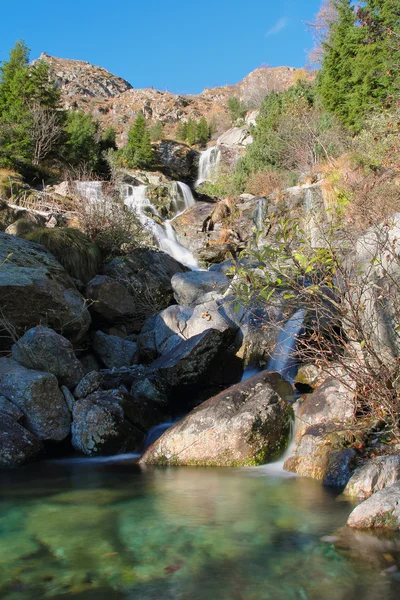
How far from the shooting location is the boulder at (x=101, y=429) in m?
7.50

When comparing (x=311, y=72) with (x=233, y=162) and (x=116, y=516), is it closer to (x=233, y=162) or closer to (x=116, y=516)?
(x=233, y=162)

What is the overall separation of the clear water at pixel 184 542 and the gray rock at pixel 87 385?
74.5 inches

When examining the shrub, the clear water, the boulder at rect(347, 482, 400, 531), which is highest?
the shrub

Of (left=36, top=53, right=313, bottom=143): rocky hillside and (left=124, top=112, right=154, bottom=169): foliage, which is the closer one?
(left=124, top=112, right=154, bottom=169): foliage

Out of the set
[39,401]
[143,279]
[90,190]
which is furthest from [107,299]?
[90,190]

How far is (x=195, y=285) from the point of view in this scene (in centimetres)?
1216

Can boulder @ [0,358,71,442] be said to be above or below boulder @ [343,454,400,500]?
above

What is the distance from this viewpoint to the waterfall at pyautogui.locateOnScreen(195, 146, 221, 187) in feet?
112

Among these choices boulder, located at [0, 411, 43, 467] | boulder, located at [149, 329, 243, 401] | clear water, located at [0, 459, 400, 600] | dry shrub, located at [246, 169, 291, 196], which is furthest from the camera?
dry shrub, located at [246, 169, 291, 196]

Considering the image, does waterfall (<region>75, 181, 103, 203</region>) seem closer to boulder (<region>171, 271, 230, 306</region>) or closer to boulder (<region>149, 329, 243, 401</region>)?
boulder (<region>171, 271, 230, 306</region>)

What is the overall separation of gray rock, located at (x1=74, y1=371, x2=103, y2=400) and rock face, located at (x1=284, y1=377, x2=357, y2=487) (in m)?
3.18

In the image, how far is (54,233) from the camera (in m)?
12.4

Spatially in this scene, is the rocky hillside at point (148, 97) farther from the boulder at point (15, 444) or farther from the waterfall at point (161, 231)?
the boulder at point (15, 444)

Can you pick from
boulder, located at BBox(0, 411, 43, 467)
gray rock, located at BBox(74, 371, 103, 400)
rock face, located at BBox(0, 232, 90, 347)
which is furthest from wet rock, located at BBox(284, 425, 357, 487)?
rock face, located at BBox(0, 232, 90, 347)
